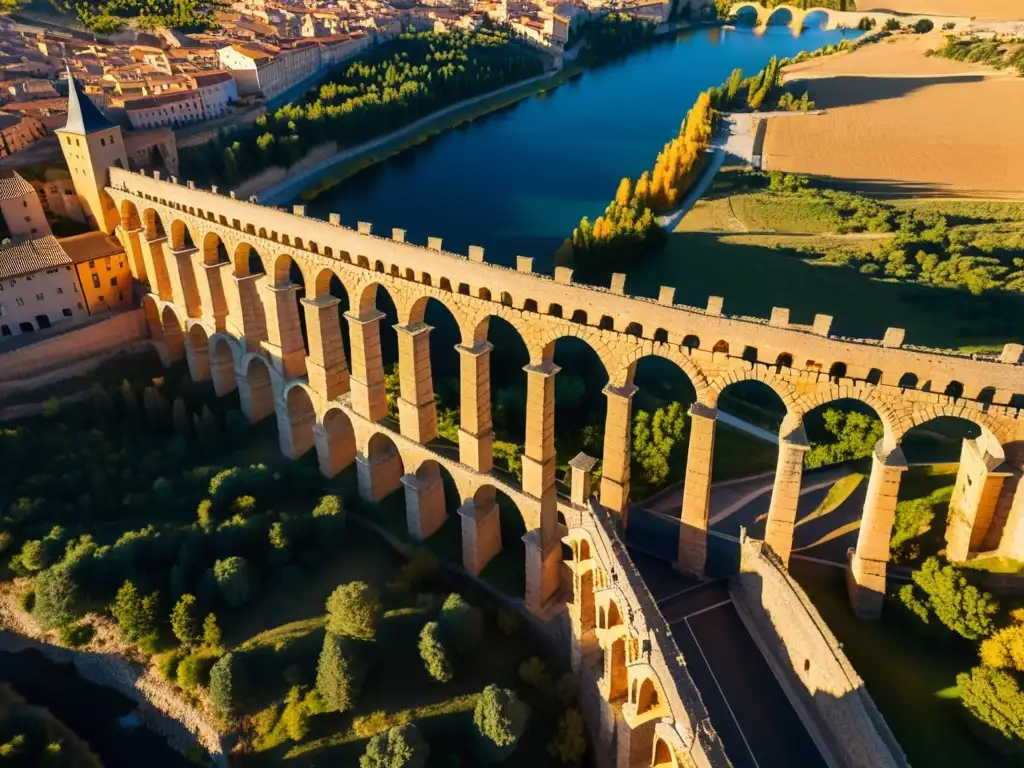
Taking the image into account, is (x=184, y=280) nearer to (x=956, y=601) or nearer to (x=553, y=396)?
(x=553, y=396)

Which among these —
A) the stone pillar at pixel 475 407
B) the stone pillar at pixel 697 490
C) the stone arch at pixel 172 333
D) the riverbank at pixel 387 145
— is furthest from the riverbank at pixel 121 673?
the riverbank at pixel 387 145

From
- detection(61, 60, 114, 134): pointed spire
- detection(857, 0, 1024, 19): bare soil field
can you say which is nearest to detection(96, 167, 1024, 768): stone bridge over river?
detection(61, 60, 114, 134): pointed spire

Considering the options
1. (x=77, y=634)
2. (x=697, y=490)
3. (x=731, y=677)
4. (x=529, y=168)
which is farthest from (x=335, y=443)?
(x=529, y=168)

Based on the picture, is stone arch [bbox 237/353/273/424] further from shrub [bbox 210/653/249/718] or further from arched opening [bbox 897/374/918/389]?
arched opening [bbox 897/374/918/389]

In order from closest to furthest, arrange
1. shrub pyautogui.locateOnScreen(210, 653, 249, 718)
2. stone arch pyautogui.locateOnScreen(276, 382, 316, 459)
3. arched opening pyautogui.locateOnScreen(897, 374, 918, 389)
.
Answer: arched opening pyautogui.locateOnScreen(897, 374, 918, 389) < shrub pyautogui.locateOnScreen(210, 653, 249, 718) < stone arch pyautogui.locateOnScreen(276, 382, 316, 459)

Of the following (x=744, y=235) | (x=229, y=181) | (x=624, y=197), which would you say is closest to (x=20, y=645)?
(x=229, y=181)

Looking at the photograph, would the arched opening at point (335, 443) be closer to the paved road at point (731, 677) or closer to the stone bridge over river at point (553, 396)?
the stone bridge over river at point (553, 396)
